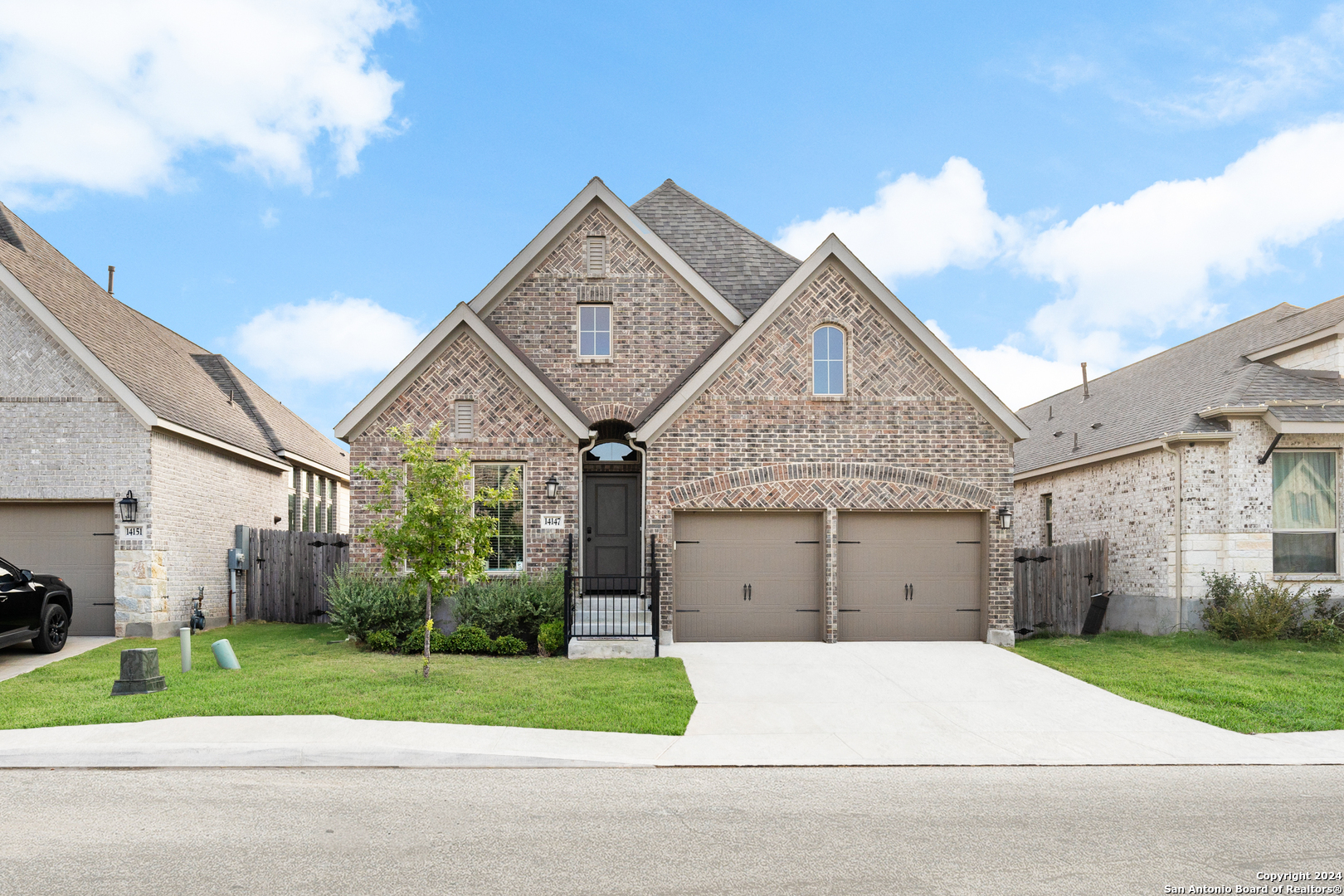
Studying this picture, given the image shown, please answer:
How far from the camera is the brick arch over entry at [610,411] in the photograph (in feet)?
55.6

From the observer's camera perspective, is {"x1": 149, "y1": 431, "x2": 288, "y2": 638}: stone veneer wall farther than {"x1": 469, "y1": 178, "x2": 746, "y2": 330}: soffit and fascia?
No

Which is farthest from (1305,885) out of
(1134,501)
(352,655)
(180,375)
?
(180,375)

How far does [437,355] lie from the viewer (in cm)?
1551

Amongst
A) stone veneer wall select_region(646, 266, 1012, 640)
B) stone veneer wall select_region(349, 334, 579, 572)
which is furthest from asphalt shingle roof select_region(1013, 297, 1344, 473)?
stone veneer wall select_region(349, 334, 579, 572)

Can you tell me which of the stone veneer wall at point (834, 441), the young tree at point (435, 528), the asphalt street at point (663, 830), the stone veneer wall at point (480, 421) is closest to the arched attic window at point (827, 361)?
the stone veneer wall at point (834, 441)

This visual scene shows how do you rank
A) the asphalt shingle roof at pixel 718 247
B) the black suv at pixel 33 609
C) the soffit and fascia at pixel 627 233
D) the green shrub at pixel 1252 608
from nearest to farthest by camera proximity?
the black suv at pixel 33 609, the green shrub at pixel 1252 608, the soffit and fascia at pixel 627 233, the asphalt shingle roof at pixel 718 247

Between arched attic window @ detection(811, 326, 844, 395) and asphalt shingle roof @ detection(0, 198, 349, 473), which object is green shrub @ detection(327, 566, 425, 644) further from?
arched attic window @ detection(811, 326, 844, 395)

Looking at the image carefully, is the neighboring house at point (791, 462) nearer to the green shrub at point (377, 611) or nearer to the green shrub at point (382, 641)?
the green shrub at point (377, 611)

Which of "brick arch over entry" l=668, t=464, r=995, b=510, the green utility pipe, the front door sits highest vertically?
"brick arch over entry" l=668, t=464, r=995, b=510

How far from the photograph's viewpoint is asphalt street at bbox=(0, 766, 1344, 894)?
519 centimetres

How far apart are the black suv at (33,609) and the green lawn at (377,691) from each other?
69cm

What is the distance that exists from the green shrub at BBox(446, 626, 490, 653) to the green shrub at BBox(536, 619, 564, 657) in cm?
82

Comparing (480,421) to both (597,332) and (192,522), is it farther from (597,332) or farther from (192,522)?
(192,522)

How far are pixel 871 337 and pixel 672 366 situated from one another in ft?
12.3
